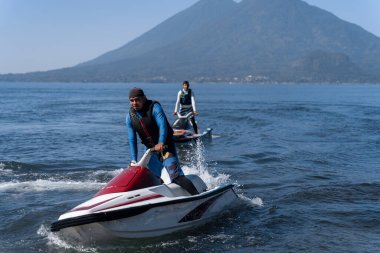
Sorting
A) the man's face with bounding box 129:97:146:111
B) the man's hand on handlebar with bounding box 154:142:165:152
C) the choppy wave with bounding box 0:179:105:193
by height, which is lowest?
the choppy wave with bounding box 0:179:105:193

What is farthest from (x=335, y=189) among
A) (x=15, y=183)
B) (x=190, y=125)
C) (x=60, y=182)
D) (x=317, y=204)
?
(x=190, y=125)

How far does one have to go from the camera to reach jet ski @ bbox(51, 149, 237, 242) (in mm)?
7953

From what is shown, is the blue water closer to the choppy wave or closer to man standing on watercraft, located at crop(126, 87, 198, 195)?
the choppy wave

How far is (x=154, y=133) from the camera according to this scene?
9141 mm

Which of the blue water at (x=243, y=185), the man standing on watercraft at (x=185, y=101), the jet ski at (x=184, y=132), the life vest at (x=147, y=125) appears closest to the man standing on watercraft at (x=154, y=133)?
the life vest at (x=147, y=125)

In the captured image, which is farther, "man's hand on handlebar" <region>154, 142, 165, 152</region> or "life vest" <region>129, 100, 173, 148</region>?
"life vest" <region>129, 100, 173, 148</region>

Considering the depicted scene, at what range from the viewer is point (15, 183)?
13.4 m

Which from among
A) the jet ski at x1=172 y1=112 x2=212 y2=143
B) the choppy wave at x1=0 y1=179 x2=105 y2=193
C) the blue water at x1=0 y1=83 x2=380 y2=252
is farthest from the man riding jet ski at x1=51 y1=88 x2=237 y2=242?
the jet ski at x1=172 y1=112 x2=212 y2=143

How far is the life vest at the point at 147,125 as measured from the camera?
29.5ft

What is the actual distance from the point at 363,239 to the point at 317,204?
2.30 meters

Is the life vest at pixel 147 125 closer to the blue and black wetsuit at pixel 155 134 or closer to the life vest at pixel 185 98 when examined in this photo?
the blue and black wetsuit at pixel 155 134

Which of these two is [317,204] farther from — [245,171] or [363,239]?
[245,171]

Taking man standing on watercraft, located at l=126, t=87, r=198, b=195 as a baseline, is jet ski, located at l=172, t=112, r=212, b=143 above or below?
below

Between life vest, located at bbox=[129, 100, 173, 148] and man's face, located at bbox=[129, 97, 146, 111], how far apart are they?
3.9 inches
